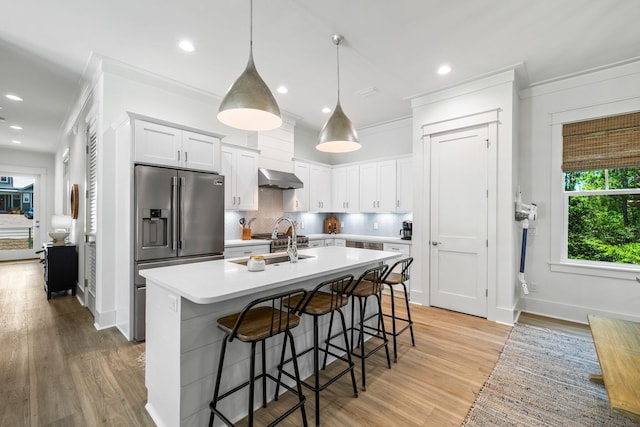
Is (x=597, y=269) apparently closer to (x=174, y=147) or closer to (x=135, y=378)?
(x=135, y=378)

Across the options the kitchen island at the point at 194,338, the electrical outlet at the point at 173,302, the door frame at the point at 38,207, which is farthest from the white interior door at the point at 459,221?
the door frame at the point at 38,207

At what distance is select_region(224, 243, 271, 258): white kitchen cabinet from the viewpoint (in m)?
3.96

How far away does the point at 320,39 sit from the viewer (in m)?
2.93

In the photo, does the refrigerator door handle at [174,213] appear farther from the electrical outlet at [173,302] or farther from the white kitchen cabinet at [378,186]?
the white kitchen cabinet at [378,186]

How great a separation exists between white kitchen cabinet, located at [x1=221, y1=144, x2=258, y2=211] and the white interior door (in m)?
2.69

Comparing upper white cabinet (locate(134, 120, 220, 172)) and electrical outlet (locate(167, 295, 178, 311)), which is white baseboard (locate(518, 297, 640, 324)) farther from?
upper white cabinet (locate(134, 120, 220, 172))

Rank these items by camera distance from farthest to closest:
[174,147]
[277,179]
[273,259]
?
[277,179]
[174,147]
[273,259]

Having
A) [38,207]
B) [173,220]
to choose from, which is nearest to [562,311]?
[173,220]

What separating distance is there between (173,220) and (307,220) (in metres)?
3.10

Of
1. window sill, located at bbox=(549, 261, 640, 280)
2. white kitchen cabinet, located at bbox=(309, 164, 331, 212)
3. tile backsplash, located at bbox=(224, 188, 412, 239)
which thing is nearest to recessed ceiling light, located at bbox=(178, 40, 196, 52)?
tile backsplash, located at bbox=(224, 188, 412, 239)

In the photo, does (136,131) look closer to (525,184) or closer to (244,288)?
(244,288)

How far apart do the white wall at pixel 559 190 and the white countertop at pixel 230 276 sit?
270cm

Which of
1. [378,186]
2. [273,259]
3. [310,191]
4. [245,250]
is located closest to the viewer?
[273,259]

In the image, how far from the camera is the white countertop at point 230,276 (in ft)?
5.08
